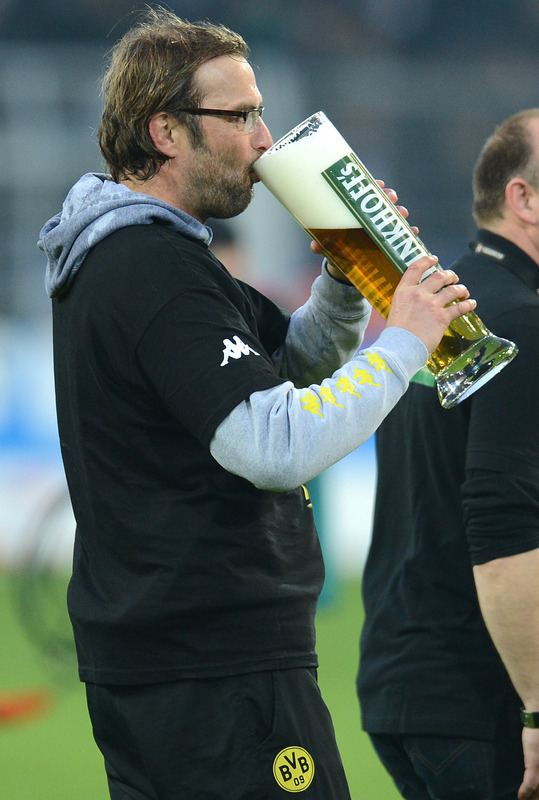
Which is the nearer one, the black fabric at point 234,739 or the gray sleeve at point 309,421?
the gray sleeve at point 309,421

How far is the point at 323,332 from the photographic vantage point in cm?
230

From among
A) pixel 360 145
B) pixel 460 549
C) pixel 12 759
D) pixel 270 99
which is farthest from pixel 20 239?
pixel 460 549

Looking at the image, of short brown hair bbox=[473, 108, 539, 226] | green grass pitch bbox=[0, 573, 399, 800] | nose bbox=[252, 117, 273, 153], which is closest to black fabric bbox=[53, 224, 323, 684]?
nose bbox=[252, 117, 273, 153]

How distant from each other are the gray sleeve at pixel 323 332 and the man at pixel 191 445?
11.1 inches

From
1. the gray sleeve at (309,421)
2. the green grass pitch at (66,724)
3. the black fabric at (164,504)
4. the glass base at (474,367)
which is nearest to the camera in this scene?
the gray sleeve at (309,421)

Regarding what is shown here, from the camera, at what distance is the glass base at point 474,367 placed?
1928 millimetres

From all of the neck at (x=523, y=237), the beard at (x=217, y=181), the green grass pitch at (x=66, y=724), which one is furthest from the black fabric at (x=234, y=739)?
the green grass pitch at (x=66, y=724)

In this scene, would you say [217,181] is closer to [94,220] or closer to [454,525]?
[94,220]

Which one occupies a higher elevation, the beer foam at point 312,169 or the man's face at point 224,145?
the man's face at point 224,145

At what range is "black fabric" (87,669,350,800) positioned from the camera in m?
1.84

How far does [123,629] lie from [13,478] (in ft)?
20.5

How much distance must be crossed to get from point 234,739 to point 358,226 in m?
0.86

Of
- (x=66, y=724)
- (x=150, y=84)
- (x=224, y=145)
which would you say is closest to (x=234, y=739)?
(x=224, y=145)

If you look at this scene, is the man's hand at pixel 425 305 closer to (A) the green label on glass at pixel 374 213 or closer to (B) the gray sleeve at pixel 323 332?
(A) the green label on glass at pixel 374 213
